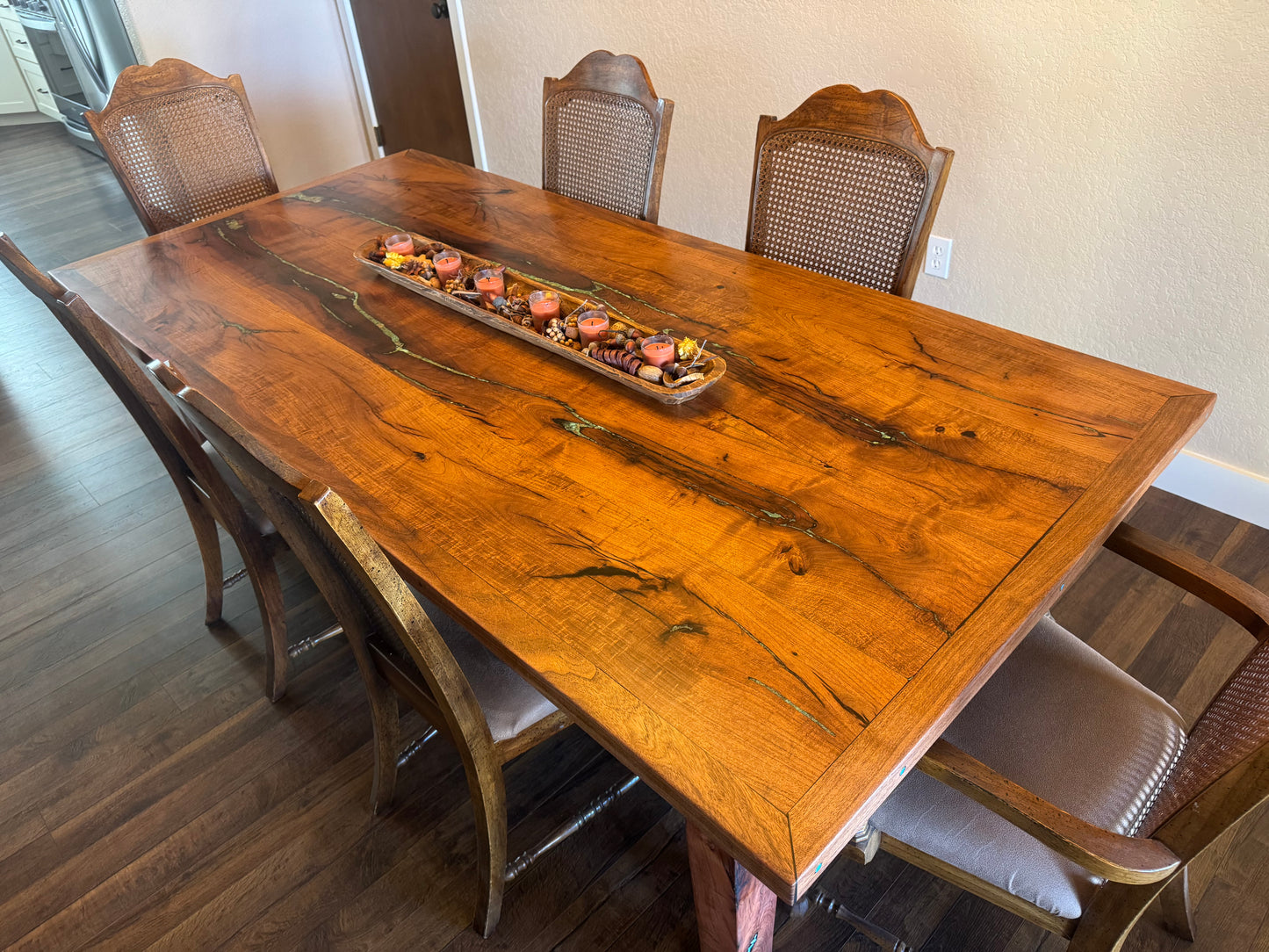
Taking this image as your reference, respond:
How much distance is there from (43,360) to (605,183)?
95.7 inches

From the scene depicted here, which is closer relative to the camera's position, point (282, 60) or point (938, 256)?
point (938, 256)

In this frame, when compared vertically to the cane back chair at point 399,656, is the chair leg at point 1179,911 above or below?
below

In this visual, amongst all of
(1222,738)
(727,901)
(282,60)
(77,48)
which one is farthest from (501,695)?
(77,48)

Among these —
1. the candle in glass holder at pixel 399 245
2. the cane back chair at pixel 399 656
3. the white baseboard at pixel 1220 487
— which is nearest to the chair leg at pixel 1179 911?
the cane back chair at pixel 399 656

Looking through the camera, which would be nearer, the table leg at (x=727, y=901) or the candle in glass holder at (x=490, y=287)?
the table leg at (x=727, y=901)

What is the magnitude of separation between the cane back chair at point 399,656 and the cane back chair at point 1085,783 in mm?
532

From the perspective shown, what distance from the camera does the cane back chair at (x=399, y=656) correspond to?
3.05 feet

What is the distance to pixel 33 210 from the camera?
4.52 m

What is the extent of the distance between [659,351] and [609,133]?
988 mm

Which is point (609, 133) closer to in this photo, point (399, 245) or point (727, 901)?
point (399, 245)

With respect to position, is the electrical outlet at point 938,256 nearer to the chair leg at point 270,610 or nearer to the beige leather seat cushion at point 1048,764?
the beige leather seat cushion at point 1048,764

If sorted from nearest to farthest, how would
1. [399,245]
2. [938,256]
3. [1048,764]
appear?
[1048,764]
[399,245]
[938,256]

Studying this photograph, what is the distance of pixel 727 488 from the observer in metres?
1.20

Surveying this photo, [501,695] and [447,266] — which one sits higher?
[447,266]
